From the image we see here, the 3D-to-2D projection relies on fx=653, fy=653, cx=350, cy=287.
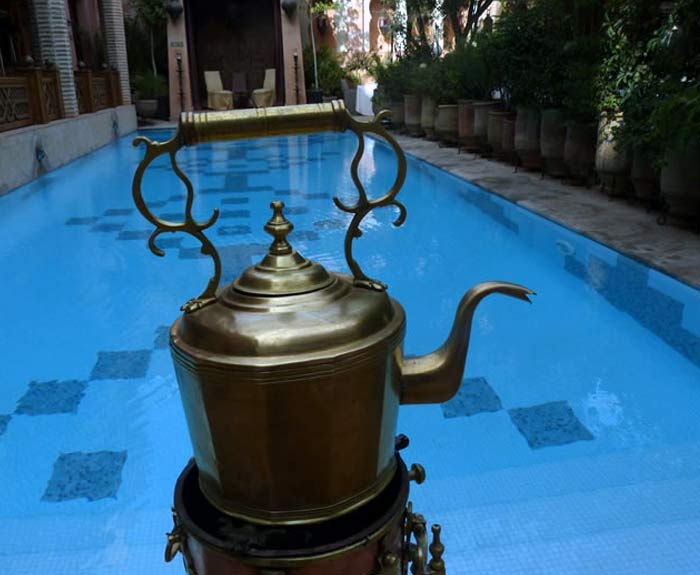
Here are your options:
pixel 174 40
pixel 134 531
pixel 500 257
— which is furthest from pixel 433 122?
pixel 134 531

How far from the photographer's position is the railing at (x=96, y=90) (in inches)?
432

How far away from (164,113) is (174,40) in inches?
78.2

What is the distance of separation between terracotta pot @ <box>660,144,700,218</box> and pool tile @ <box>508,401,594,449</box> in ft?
8.83

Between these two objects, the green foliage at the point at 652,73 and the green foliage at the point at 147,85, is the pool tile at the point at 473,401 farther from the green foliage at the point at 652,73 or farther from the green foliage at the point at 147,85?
the green foliage at the point at 147,85

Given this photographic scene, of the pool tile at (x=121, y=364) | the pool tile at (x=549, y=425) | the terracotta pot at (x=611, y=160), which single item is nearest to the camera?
the pool tile at (x=549, y=425)

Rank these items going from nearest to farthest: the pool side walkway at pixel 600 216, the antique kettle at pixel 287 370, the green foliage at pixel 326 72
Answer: the antique kettle at pixel 287 370 → the pool side walkway at pixel 600 216 → the green foliage at pixel 326 72

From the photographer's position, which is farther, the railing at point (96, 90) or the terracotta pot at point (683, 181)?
the railing at point (96, 90)

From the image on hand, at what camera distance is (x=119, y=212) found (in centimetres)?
658

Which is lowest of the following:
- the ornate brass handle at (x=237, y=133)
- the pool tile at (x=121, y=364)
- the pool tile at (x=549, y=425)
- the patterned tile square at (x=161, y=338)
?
the pool tile at (x=549, y=425)

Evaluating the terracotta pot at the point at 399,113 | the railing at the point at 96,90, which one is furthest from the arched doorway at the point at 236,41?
the terracotta pot at the point at 399,113

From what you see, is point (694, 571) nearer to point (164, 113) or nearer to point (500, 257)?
point (500, 257)

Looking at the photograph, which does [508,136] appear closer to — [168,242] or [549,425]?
[168,242]

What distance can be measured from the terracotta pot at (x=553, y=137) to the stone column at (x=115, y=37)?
9844 millimetres

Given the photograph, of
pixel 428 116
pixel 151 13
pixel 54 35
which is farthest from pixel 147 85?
pixel 428 116
